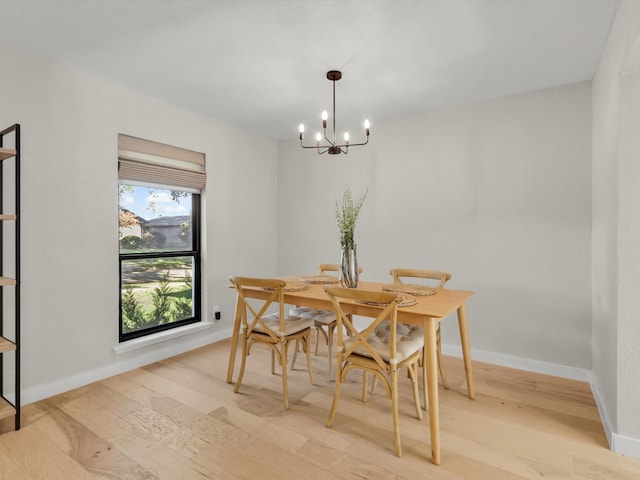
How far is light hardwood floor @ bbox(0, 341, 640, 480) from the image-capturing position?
1.72 metres

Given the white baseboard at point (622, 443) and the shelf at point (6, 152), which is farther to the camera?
the shelf at point (6, 152)

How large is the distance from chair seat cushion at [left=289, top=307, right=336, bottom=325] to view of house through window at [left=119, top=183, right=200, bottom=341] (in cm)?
124

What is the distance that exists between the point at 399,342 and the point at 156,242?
2.36 m

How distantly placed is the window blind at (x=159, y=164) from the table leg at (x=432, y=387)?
Result: 8.35 ft

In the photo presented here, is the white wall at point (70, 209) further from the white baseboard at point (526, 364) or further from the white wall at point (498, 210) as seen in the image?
the white baseboard at point (526, 364)

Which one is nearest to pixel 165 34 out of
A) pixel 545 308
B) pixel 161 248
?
pixel 161 248

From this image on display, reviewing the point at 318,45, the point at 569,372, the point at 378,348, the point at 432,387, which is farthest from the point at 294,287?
Answer: the point at 569,372

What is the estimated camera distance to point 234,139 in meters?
3.85

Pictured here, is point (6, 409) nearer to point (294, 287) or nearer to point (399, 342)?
point (294, 287)

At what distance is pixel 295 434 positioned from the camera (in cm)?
202

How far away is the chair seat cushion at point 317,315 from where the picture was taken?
9.12ft

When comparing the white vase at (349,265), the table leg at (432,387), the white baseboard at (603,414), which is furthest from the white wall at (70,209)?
the white baseboard at (603,414)

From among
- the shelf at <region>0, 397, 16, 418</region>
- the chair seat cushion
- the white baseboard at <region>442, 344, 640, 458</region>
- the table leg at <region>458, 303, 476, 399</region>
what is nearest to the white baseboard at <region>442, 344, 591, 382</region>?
the white baseboard at <region>442, 344, 640, 458</region>

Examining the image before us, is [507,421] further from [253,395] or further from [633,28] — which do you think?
[633,28]
